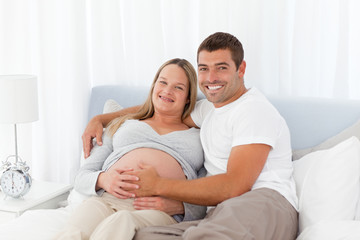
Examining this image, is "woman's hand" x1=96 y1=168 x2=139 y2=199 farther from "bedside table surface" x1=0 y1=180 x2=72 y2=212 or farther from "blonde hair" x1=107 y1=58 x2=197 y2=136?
"bedside table surface" x1=0 y1=180 x2=72 y2=212

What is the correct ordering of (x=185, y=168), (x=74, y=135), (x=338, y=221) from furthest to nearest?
1. (x=74, y=135)
2. (x=185, y=168)
3. (x=338, y=221)

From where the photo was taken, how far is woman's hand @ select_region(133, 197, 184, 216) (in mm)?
1960

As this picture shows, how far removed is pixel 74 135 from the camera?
2936 millimetres

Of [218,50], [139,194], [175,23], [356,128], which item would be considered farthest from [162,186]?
[175,23]

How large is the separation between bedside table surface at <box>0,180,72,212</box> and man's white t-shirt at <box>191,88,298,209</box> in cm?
86

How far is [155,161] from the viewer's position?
2.11 metres

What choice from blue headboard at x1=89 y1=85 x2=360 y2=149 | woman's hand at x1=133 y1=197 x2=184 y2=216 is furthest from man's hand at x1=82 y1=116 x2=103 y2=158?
blue headboard at x1=89 y1=85 x2=360 y2=149

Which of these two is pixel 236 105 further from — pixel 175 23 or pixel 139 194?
pixel 175 23

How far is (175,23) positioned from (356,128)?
1.10 metres

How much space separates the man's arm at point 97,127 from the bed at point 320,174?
0.24 metres

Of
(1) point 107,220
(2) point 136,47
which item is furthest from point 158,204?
(2) point 136,47

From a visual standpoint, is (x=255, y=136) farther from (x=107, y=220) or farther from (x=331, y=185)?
(x=107, y=220)

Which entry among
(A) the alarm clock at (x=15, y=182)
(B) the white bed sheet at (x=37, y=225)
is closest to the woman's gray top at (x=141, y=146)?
(B) the white bed sheet at (x=37, y=225)

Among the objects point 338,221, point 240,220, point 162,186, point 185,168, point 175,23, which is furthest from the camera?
point 175,23
